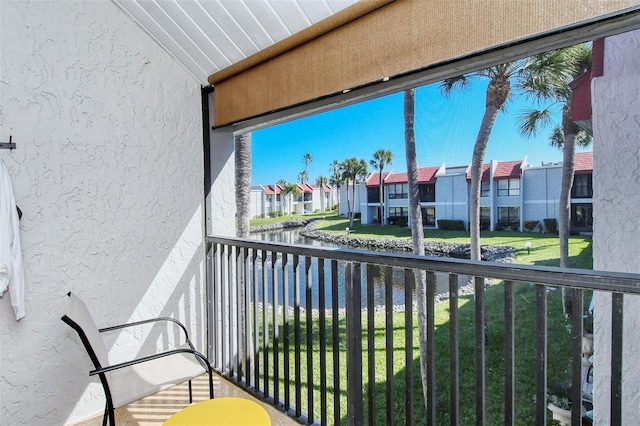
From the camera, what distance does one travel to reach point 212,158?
129 inches

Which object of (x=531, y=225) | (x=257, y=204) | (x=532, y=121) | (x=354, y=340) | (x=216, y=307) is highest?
(x=532, y=121)

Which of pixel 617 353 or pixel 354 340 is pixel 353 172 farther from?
pixel 617 353

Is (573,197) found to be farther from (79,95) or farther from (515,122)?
(79,95)

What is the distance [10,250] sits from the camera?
2154 millimetres

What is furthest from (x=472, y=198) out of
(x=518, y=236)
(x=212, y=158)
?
(x=212, y=158)

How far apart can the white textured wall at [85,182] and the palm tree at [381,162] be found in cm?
164

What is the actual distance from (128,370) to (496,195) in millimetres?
2416

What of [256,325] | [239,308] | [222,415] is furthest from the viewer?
[239,308]

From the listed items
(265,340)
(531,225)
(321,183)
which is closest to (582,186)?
(531,225)

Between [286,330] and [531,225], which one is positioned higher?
[531,225]

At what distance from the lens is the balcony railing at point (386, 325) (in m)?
1.45

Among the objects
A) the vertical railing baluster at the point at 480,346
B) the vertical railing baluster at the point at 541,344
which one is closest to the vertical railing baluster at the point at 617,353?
the vertical railing baluster at the point at 541,344

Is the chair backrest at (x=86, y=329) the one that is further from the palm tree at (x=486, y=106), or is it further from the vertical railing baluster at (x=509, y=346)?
the palm tree at (x=486, y=106)

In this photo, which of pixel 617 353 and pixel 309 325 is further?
pixel 309 325
